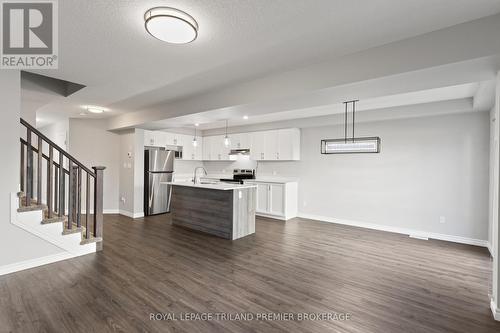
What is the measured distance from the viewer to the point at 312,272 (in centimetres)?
321

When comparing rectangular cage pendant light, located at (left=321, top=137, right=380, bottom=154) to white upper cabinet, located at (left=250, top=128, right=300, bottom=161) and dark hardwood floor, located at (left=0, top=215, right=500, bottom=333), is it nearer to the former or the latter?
dark hardwood floor, located at (left=0, top=215, right=500, bottom=333)

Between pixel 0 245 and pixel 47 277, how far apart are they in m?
0.74

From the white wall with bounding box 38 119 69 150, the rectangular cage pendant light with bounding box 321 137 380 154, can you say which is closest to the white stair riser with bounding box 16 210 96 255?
the white wall with bounding box 38 119 69 150

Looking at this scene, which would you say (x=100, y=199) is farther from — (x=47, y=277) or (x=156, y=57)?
(x=156, y=57)

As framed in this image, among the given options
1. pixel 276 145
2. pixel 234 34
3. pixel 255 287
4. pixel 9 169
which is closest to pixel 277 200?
pixel 276 145

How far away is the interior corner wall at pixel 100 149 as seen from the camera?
634 cm

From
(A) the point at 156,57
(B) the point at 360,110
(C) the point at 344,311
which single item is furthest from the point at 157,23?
(B) the point at 360,110

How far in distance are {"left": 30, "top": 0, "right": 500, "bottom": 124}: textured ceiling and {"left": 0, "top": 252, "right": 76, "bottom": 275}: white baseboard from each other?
2.52 m

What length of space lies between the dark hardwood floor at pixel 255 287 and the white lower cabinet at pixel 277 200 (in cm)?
188

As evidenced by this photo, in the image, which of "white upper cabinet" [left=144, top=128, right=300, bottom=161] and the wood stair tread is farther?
"white upper cabinet" [left=144, top=128, right=300, bottom=161]

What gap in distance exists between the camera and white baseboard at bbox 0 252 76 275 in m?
3.05

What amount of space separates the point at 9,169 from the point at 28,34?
5.71 feet

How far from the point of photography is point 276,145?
267 inches

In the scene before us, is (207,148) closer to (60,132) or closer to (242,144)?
(242,144)
